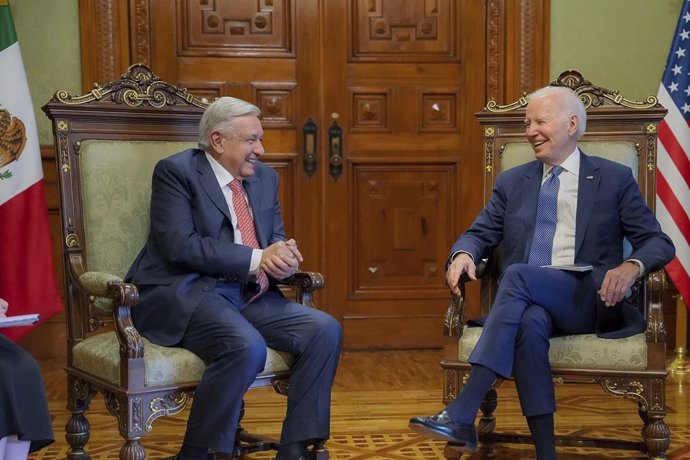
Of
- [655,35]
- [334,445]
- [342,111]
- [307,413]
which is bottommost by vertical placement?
[334,445]

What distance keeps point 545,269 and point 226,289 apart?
101cm

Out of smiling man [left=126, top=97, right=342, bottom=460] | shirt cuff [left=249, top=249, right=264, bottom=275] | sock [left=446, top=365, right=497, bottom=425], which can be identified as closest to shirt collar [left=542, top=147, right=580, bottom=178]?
sock [left=446, top=365, right=497, bottom=425]

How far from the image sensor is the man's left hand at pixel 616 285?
3020mm

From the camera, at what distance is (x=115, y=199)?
332 centimetres

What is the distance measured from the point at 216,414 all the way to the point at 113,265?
0.74 meters

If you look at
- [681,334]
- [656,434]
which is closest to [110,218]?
[656,434]

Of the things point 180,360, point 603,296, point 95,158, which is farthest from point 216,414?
point 603,296

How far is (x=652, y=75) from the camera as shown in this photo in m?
5.22

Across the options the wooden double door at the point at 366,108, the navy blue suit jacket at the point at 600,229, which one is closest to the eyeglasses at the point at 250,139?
the navy blue suit jacket at the point at 600,229

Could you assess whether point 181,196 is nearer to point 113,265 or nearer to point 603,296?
point 113,265

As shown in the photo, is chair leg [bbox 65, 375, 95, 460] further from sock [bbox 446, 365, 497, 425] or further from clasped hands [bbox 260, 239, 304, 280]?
sock [bbox 446, 365, 497, 425]

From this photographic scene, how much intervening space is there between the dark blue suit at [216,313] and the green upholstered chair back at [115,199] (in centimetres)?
15

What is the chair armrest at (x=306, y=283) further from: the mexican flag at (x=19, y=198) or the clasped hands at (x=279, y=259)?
the mexican flag at (x=19, y=198)

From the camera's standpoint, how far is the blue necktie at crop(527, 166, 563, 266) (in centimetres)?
327
